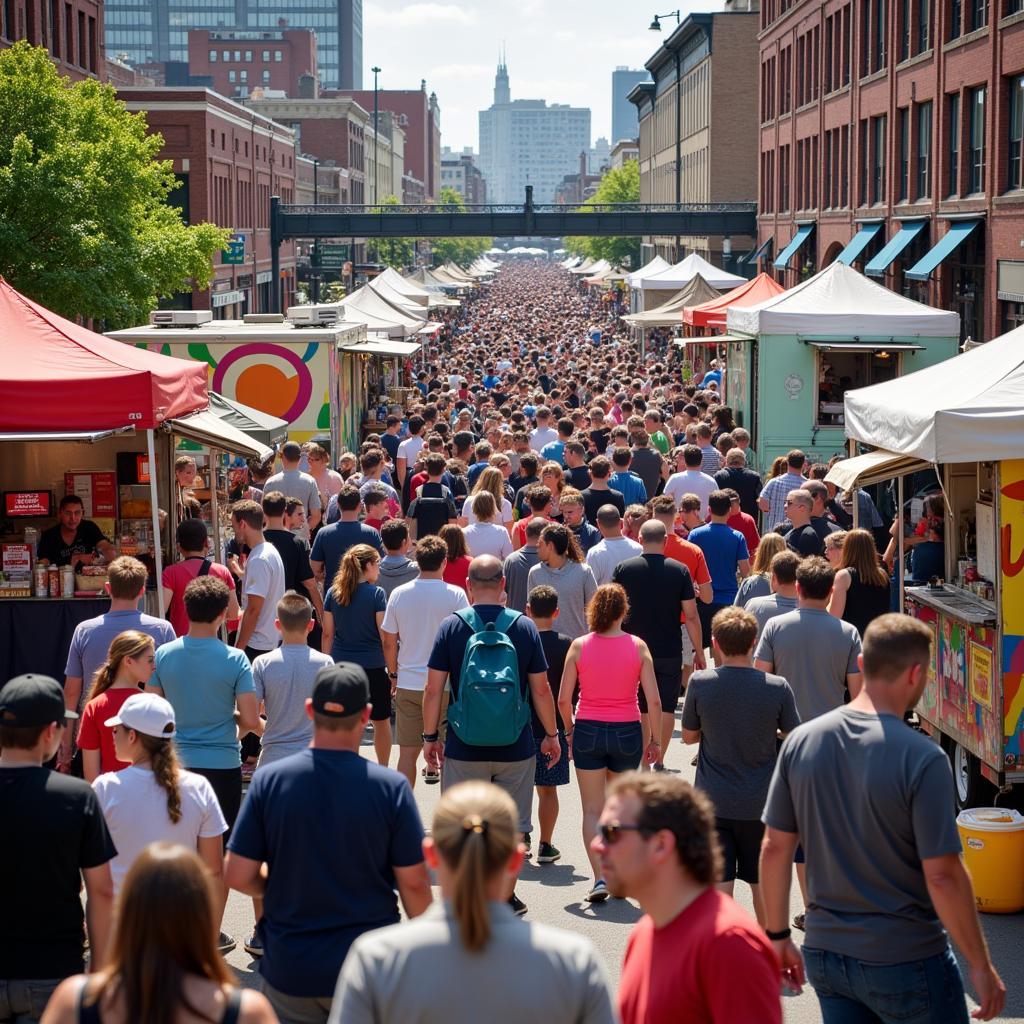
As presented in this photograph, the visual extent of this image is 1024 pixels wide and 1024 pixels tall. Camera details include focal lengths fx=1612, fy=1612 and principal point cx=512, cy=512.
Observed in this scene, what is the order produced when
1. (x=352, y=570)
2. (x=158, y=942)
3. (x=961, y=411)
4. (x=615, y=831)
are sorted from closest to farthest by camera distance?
1. (x=158, y=942)
2. (x=615, y=831)
3. (x=961, y=411)
4. (x=352, y=570)

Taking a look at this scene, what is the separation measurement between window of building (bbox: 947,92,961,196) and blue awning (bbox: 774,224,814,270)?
52.1ft

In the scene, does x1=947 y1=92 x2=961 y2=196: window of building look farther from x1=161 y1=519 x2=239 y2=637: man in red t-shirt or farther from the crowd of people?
x1=161 y1=519 x2=239 y2=637: man in red t-shirt

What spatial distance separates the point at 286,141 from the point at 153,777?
84.6m

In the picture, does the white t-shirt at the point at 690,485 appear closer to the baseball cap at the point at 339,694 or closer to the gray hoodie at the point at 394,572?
the gray hoodie at the point at 394,572

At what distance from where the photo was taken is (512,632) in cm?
834

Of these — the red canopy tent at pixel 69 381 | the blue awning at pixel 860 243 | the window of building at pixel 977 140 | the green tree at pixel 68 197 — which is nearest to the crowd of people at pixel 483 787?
the red canopy tent at pixel 69 381

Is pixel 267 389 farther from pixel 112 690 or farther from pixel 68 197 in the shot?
pixel 68 197

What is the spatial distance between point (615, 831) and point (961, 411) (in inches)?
229

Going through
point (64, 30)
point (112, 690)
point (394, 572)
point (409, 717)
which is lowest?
point (409, 717)

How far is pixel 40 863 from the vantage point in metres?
5.13

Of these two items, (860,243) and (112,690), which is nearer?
(112,690)

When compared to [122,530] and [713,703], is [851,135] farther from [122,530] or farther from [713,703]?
[713,703]

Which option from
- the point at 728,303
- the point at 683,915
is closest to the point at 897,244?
the point at 728,303

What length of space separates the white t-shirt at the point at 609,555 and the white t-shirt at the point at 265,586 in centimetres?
222
